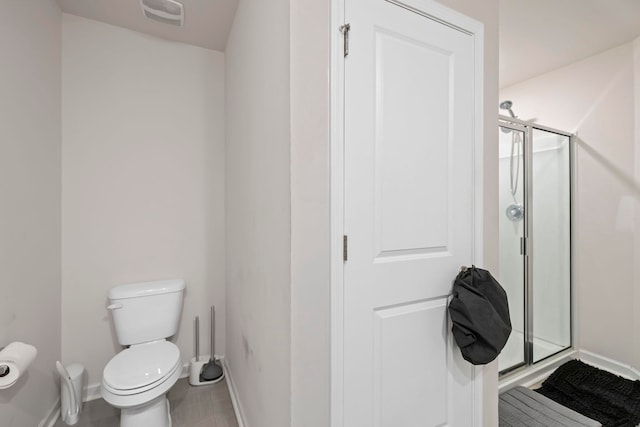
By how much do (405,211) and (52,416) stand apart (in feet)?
7.49

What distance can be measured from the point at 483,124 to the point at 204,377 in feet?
7.72

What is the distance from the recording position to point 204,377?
2082 millimetres

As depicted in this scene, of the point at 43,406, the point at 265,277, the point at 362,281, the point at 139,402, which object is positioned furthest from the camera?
the point at 43,406

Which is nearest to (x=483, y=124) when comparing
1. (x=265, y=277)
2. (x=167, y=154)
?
(x=265, y=277)

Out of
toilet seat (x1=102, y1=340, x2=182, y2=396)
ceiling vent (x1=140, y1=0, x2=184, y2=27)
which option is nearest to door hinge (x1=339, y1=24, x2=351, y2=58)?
ceiling vent (x1=140, y1=0, x2=184, y2=27)

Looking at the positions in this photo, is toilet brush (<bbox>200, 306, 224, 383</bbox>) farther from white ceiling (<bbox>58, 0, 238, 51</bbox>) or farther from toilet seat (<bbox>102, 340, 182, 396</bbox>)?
white ceiling (<bbox>58, 0, 238, 51</bbox>)

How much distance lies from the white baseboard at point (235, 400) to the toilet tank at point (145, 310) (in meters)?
0.52

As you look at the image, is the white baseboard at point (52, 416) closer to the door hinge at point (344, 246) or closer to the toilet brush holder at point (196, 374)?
the toilet brush holder at point (196, 374)

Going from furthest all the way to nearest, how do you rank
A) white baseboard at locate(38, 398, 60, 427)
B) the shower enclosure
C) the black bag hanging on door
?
the shower enclosure → white baseboard at locate(38, 398, 60, 427) → the black bag hanging on door

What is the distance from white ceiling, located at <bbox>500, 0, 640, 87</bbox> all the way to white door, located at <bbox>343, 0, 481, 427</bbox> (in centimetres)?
116

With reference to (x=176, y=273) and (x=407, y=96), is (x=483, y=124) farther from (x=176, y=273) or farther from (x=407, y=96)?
(x=176, y=273)

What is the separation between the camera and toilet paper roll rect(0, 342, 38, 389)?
1.18m

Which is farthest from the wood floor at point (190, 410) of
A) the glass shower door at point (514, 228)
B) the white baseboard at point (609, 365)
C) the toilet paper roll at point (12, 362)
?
the white baseboard at point (609, 365)

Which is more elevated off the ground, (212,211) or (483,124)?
(483,124)
